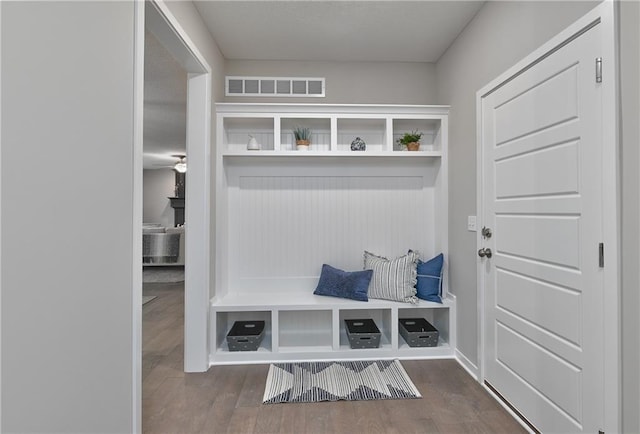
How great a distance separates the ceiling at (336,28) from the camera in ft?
7.56

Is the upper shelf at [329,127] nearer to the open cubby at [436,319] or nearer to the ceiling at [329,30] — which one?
the ceiling at [329,30]

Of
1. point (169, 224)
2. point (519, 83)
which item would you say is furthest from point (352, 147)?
point (169, 224)

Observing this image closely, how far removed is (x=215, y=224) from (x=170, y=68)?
1.87 meters

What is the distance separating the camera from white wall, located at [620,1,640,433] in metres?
1.23

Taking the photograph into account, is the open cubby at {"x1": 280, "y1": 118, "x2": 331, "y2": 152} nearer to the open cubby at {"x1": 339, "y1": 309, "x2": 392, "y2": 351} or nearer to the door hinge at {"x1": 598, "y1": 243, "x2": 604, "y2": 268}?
the open cubby at {"x1": 339, "y1": 309, "x2": 392, "y2": 351}

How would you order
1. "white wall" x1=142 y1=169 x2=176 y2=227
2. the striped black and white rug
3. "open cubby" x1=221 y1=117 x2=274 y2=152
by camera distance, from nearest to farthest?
the striped black and white rug < "open cubby" x1=221 y1=117 x2=274 y2=152 < "white wall" x1=142 y1=169 x2=176 y2=227

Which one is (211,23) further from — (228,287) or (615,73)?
(615,73)

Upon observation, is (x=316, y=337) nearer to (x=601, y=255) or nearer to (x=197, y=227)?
(x=197, y=227)

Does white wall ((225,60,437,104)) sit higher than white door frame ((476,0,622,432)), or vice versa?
white wall ((225,60,437,104))

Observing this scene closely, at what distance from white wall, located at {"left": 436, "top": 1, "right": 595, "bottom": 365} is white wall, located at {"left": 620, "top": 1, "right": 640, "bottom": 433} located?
18.8 inches

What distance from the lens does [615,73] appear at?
132cm

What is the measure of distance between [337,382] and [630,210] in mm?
1955

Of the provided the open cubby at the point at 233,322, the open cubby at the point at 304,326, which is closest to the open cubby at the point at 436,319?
the open cubby at the point at 304,326

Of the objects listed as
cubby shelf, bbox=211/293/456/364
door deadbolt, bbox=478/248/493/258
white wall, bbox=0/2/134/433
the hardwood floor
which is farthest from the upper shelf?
the hardwood floor
